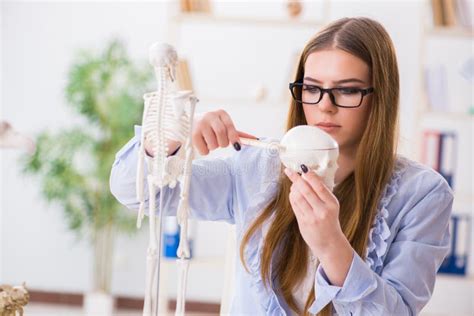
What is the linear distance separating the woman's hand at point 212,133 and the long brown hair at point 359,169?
0.37 metres

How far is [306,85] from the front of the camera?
1.47m

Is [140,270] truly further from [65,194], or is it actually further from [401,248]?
[401,248]

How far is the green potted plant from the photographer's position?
408cm

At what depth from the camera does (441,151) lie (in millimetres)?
3615

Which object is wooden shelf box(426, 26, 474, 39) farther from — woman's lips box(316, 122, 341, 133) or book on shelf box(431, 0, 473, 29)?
woman's lips box(316, 122, 341, 133)

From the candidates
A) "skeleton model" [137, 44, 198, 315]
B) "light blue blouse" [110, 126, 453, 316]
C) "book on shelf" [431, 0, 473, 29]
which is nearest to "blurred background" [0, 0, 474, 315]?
"book on shelf" [431, 0, 473, 29]

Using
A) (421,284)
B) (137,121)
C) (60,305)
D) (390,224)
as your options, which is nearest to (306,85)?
(390,224)

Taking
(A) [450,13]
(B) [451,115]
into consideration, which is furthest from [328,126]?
(A) [450,13]

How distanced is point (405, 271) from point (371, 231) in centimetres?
13

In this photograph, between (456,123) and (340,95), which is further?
(456,123)

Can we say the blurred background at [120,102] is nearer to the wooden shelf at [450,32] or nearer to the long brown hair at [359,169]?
the wooden shelf at [450,32]

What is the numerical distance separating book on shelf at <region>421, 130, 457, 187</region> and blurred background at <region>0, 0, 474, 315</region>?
220 mm

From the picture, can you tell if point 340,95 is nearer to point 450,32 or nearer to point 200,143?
point 200,143

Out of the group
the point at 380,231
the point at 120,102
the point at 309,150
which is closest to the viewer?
the point at 309,150
